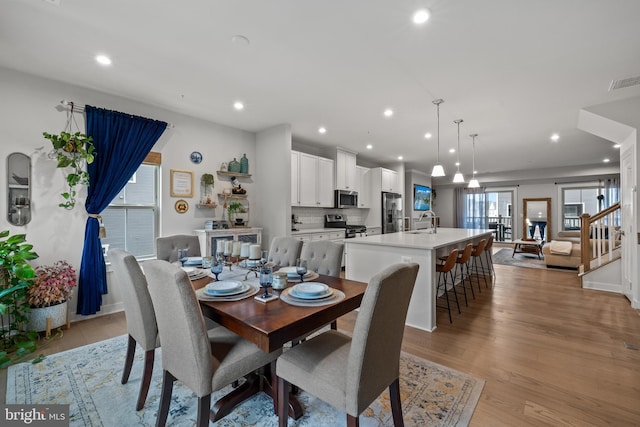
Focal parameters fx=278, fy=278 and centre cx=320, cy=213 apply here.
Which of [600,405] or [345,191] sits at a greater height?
[345,191]

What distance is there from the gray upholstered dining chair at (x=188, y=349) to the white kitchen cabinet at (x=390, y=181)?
6.01 meters

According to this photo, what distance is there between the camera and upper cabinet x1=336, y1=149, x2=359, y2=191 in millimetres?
5899

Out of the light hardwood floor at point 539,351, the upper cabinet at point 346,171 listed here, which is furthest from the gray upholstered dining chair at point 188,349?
the upper cabinet at point 346,171

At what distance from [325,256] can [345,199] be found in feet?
12.2

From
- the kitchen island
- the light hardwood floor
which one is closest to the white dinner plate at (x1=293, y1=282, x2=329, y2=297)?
the light hardwood floor

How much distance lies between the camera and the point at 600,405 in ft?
5.91

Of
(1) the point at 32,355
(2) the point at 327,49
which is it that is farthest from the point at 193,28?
(1) the point at 32,355

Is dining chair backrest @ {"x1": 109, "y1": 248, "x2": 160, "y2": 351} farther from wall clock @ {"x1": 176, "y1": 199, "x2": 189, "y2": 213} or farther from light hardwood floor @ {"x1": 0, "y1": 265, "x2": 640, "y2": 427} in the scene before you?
wall clock @ {"x1": 176, "y1": 199, "x2": 189, "y2": 213}

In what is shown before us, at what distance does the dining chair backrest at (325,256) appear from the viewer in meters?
2.38

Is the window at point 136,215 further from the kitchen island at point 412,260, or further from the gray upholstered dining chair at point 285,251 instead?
the kitchen island at point 412,260

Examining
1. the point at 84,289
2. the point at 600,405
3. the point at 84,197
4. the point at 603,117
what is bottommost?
the point at 600,405

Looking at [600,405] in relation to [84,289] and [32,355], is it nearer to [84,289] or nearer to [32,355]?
[32,355]

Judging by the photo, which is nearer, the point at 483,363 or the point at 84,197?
the point at 483,363

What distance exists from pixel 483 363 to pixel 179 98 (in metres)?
4.28
